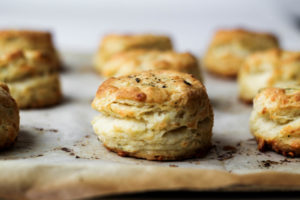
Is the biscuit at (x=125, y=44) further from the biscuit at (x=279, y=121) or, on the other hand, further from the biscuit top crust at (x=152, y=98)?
the biscuit at (x=279, y=121)

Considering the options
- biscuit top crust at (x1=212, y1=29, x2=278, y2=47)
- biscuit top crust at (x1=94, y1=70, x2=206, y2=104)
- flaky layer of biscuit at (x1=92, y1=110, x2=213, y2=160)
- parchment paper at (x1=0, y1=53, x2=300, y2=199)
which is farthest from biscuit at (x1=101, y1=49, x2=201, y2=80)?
biscuit top crust at (x1=212, y1=29, x2=278, y2=47)

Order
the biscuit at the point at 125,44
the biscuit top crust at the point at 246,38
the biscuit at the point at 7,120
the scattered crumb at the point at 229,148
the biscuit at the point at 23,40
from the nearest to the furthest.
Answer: the biscuit at the point at 7,120 → the scattered crumb at the point at 229,148 → the biscuit at the point at 23,40 → the biscuit at the point at 125,44 → the biscuit top crust at the point at 246,38

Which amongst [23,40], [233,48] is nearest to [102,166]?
[23,40]

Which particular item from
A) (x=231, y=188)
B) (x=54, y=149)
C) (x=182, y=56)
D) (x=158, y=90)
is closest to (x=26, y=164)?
(x=54, y=149)

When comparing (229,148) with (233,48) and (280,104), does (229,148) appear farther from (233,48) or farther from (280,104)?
(233,48)

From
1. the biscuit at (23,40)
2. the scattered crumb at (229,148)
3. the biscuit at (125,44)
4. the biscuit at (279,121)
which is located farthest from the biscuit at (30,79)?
the biscuit at (279,121)

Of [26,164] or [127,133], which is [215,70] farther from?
[26,164]

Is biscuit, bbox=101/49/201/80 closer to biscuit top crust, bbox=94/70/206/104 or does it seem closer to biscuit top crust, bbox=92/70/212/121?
biscuit top crust, bbox=94/70/206/104
